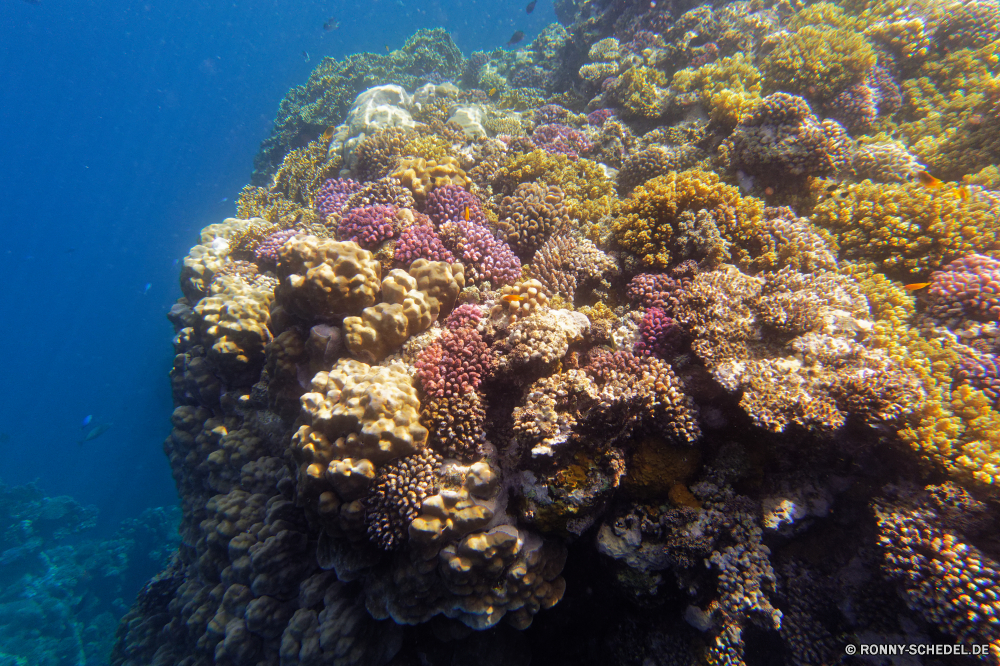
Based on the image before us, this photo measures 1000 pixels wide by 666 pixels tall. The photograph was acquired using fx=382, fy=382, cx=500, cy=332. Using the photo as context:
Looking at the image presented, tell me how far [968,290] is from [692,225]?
128 inches

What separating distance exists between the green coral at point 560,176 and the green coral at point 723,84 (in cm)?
245

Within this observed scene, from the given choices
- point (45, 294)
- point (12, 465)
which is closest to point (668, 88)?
point (12, 465)

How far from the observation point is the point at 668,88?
9789 mm

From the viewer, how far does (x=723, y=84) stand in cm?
840

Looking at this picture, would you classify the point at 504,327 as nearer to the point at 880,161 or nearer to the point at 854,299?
the point at 854,299

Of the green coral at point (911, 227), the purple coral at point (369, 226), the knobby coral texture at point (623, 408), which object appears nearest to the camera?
the knobby coral texture at point (623, 408)

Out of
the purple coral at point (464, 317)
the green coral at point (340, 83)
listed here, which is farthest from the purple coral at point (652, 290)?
the green coral at point (340, 83)

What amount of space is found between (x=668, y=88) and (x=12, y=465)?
57825 mm

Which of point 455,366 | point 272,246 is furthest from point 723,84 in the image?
point 272,246

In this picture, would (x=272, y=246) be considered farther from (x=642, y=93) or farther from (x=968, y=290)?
(x=968, y=290)

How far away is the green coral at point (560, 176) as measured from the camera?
702 cm

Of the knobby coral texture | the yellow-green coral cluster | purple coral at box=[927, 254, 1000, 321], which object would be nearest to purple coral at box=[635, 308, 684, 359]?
the knobby coral texture

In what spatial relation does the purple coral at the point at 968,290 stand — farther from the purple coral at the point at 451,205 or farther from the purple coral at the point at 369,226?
the purple coral at the point at 369,226

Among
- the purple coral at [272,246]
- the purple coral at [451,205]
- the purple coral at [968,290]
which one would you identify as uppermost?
the purple coral at [272,246]
